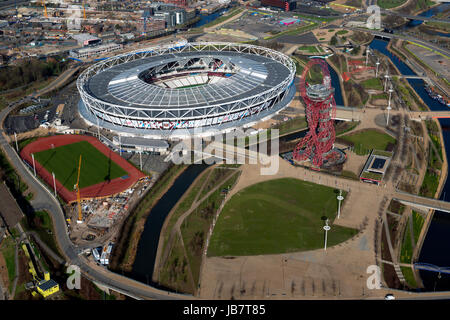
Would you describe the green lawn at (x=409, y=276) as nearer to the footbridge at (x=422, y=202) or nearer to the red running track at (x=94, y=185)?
the footbridge at (x=422, y=202)

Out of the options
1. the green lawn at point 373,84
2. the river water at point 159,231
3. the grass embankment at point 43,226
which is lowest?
the river water at point 159,231

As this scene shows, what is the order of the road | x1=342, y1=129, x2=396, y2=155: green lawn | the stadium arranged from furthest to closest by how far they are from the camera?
the stadium < x1=342, y1=129, x2=396, y2=155: green lawn < the road

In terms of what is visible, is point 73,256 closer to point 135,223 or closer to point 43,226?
point 43,226

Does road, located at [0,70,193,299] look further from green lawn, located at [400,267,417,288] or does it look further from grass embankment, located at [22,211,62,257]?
green lawn, located at [400,267,417,288]

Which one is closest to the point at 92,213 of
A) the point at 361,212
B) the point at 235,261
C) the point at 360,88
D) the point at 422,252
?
the point at 235,261

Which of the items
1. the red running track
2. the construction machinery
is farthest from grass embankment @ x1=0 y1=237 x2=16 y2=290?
the construction machinery

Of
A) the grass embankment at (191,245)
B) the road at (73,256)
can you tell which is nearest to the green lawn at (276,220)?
the grass embankment at (191,245)

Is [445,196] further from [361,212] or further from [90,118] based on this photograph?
[90,118]
